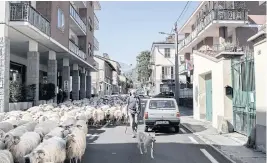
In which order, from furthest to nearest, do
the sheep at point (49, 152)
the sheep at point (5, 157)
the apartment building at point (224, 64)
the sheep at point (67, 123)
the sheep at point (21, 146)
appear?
1. the apartment building at point (224, 64)
2. the sheep at point (67, 123)
3. the sheep at point (21, 146)
4. the sheep at point (49, 152)
5. the sheep at point (5, 157)

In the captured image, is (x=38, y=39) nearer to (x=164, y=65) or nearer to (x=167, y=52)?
(x=164, y=65)

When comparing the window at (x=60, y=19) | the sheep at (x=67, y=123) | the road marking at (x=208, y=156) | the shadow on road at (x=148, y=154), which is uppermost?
the window at (x=60, y=19)

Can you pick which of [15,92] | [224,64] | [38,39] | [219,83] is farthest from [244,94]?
[38,39]

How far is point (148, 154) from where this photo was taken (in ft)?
30.9

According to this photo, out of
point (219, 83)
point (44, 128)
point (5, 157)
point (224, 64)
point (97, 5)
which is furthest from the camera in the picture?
point (97, 5)

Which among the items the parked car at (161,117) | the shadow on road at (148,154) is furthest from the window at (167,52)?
the shadow on road at (148,154)

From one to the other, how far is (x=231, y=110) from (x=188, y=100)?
19.7 metres

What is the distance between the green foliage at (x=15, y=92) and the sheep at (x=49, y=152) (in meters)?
13.5

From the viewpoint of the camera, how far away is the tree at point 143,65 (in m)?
82.5

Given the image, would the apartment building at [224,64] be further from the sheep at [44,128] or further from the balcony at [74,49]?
the balcony at [74,49]

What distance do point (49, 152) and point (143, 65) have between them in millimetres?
76803

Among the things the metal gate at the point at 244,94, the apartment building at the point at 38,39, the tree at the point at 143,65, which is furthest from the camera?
the tree at the point at 143,65

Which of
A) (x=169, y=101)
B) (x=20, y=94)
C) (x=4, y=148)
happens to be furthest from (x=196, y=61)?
(x=4, y=148)

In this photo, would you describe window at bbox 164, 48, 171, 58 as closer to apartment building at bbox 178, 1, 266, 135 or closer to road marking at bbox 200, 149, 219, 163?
apartment building at bbox 178, 1, 266, 135
